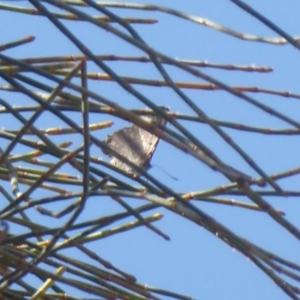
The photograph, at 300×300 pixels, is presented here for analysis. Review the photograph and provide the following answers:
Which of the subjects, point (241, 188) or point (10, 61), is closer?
point (241, 188)

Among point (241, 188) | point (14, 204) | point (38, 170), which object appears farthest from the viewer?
point (38, 170)

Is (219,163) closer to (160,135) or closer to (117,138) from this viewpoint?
(160,135)

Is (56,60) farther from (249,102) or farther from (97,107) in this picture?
(249,102)

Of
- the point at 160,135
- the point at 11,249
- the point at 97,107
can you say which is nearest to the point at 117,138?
the point at 97,107

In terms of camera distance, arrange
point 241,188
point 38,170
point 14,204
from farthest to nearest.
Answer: point 38,170, point 14,204, point 241,188

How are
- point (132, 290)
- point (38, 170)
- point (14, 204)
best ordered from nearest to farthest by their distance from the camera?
point (14, 204)
point (132, 290)
point (38, 170)

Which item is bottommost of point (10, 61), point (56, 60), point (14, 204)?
point (14, 204)

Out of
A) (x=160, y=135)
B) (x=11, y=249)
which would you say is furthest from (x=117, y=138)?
(x=160, y=135)

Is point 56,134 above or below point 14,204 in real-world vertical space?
above

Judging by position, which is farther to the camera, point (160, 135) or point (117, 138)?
point (117, 138)
